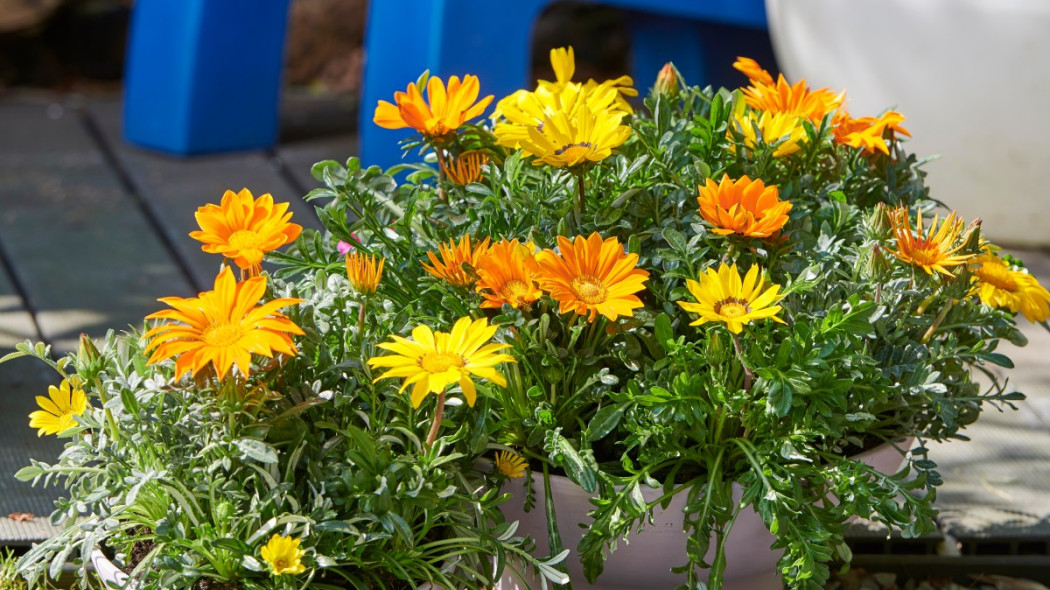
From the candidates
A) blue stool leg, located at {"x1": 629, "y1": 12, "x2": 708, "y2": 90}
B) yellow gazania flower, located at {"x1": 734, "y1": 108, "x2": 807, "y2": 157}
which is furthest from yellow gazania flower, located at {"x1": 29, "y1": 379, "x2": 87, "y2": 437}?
blue stool leg, located at {"x1": 629, "y1": 12, "x2": 708, "y2": 90}

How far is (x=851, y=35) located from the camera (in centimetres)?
272

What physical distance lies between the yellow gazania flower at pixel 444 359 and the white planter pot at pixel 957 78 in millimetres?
1864

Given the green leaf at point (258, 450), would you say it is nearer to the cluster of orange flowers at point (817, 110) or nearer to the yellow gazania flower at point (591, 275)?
the yellow gazania flower at point (591, 275)

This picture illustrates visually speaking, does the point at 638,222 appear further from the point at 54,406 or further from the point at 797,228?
the point at 54,406

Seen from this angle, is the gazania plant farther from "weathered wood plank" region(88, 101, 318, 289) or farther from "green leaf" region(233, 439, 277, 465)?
"weathered wood plank" region(88, 101, 318, 289)

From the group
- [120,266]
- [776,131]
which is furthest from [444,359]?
[120,266]

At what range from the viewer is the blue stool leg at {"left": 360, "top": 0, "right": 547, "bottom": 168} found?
115 inches

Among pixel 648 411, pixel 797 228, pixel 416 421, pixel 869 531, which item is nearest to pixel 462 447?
pixel 416 421

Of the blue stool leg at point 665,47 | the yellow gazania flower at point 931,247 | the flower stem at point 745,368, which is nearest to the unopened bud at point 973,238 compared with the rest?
the yellow gazania flower at point 931,247

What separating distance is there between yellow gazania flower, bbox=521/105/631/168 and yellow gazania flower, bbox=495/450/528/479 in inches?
11.5

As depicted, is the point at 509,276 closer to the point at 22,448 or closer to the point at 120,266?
the point at 22,448

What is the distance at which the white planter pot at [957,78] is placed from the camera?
2561 mm

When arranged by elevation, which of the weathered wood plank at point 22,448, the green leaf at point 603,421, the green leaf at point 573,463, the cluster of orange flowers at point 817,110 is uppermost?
the cluster of orange flowers at point 817,110

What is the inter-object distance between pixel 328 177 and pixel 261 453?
0.38 meters
